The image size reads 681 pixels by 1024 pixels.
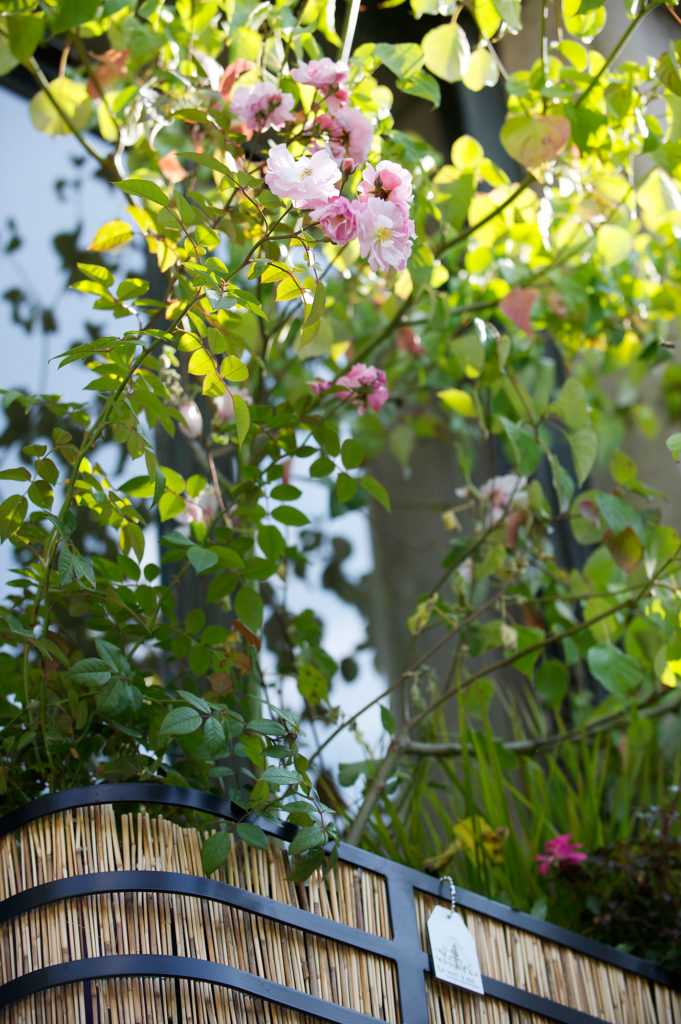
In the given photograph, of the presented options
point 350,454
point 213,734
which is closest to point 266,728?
point 213,734

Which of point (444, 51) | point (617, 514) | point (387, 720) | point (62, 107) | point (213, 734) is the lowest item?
point (213, 734)

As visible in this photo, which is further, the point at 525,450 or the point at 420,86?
the point at 525,450

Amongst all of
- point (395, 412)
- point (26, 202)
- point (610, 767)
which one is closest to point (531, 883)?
point (610, 767)

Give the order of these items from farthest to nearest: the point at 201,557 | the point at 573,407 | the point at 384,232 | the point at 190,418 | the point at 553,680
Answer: the point at 553,680 < the point at 573,407 < the point at 190,418 < the point at 201,557 < the point at 384,232

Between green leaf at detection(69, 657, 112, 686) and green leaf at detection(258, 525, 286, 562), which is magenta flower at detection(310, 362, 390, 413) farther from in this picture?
green leaf at detection(69, 657, 112, 686)

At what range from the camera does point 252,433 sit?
51.8 inches

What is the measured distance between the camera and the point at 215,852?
1017 mm

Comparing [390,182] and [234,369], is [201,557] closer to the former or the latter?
[234,369]

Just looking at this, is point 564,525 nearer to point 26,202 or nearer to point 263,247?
point 26,202

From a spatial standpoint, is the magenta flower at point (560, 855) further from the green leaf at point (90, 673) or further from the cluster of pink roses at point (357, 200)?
the cluster of pink roses at point (357, 200)

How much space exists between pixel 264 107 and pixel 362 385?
0.34 meters

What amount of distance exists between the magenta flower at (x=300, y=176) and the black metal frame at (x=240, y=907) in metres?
0.54

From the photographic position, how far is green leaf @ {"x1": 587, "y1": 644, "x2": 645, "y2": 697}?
4.91ft

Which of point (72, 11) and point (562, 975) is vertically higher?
point (72, 11)
